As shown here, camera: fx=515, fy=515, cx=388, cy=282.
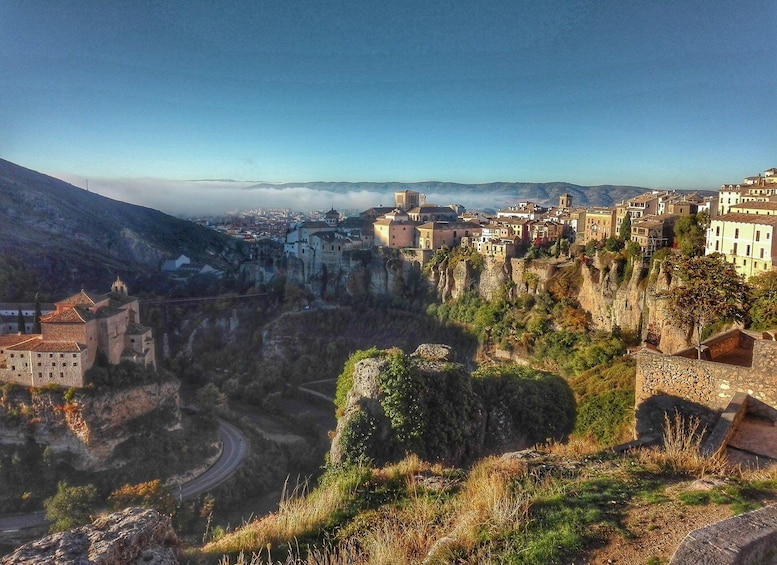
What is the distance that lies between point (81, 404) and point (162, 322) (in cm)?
1892

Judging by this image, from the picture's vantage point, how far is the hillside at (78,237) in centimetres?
4747

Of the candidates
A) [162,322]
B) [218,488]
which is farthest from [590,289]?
[162,322]

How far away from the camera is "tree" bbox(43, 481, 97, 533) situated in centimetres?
1806

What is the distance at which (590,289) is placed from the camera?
2506 cm

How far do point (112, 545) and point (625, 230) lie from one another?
93.0ft

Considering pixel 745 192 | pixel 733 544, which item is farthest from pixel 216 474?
pixel 745 192

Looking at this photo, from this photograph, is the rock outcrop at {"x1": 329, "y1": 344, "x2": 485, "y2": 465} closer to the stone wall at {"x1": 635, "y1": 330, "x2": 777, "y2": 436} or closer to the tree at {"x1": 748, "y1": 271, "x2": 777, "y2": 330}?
the stone wall at {"x1": 635, "y1": 330, "x2": 777, "y2": 436}

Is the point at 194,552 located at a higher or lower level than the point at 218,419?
higher

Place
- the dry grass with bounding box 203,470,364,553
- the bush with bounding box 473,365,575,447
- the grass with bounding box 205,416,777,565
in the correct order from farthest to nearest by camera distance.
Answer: the bush with bounding box 473,365,575,447 → the dry grass with bounding box 203,470,364,553 → the grass with bounding box 205,416,777,565

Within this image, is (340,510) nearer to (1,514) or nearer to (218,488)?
(218,488)

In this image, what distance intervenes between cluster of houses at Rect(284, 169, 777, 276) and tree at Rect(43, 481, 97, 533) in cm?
2327

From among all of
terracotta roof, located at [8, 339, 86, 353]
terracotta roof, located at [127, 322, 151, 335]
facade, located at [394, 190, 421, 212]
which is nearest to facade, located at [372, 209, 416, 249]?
facade, located at [394, 190, 421, 212]

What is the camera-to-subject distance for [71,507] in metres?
18.7

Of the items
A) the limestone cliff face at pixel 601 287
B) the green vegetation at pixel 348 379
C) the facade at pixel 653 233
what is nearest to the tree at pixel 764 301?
the limestone cliff face at pixel 601 287
